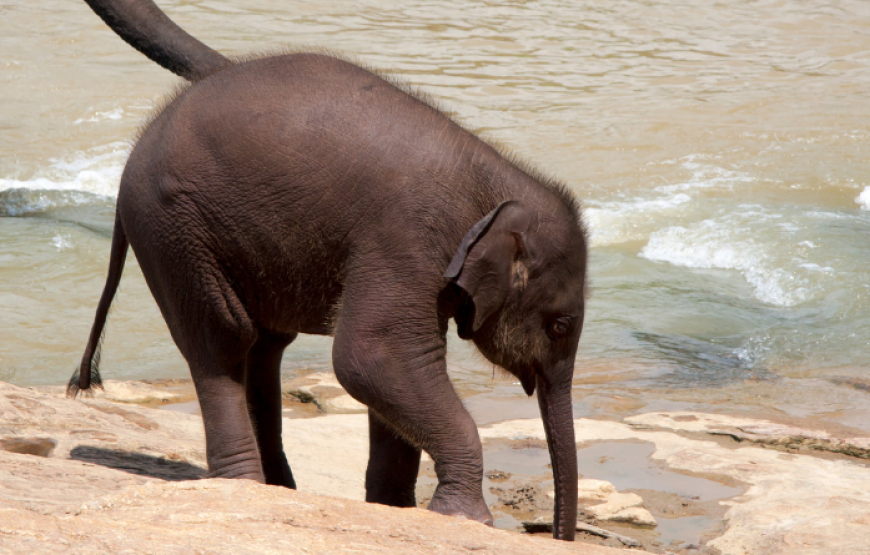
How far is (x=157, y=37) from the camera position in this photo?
488 cm

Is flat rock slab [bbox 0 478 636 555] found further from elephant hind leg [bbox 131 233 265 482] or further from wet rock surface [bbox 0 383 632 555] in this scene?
elephant hind leg [bbox 131 233 265 482]

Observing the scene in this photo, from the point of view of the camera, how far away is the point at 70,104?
15.8m

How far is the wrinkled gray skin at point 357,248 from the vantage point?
3926 mm

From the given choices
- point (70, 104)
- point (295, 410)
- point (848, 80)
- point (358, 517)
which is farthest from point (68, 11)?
point (358, 517)

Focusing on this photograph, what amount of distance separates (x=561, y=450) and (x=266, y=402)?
1.44 m

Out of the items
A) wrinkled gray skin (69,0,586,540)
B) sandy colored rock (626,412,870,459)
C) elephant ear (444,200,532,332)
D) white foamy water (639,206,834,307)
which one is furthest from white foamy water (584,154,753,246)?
elephant ear (444,200,532,332)

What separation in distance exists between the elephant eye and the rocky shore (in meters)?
0.84

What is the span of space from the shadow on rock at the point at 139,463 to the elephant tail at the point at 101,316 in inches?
13.0

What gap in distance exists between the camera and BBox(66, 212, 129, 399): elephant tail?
4684 millimetres

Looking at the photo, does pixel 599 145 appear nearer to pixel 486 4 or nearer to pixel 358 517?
pixel 486 4

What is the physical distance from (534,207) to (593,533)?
63.3 inches

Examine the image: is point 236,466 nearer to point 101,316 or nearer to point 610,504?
point 101,316

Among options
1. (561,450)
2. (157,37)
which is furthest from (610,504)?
(157,37)

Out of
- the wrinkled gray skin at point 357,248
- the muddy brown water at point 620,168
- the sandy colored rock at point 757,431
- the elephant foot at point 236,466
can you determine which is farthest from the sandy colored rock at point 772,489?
the elephant foot at point 236,466
